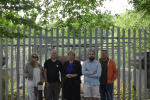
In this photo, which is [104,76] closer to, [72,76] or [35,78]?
[72,76]

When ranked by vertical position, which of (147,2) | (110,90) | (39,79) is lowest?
(110,90)

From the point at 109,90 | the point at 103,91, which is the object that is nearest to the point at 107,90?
the point at 109,90

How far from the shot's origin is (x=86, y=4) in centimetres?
1128

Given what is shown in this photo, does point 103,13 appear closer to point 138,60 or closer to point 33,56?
point 138,60

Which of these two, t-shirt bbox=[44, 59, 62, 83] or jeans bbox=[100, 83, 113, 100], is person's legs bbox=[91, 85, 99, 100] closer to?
jeans bbox=[100, 83, 113, 100]

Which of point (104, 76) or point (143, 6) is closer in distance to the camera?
point (104, 76)

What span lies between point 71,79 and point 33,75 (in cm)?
118

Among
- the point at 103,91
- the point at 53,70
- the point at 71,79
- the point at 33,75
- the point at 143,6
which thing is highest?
the point at 143,6

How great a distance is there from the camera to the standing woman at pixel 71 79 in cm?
556

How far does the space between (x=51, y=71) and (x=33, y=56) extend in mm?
715

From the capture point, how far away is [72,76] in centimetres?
549

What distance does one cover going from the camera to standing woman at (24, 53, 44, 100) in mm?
5762

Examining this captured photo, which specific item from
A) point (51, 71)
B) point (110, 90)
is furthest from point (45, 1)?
point (110, 90)

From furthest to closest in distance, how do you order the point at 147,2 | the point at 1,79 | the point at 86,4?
the point at 86,4 < the point at 147,2 < the point at 1,79
